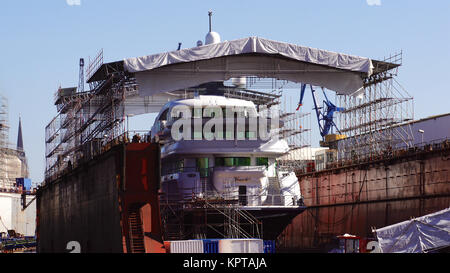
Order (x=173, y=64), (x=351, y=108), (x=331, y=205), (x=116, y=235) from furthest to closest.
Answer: (x=351, y=108)
(x=331, y=205)
(x=173, y=64)
(x=116, y=235)

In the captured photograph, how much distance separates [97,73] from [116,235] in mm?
14680

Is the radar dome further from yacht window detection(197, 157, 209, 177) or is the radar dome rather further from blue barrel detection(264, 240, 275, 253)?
blue barrel detection(264, 240, 275, 253)

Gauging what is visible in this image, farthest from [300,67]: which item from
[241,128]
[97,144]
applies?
[97,144]

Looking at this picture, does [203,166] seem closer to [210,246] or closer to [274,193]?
[274,193]

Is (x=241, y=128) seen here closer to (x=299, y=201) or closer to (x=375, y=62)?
(x=299, y=201)

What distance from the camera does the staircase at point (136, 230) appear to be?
1180 inches

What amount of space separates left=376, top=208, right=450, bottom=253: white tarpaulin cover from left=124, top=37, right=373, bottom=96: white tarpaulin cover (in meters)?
16.1

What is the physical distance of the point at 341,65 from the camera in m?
46.2

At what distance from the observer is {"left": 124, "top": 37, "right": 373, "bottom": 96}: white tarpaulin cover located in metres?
43.7

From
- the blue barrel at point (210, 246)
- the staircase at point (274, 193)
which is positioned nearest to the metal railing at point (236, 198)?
the staircase at point (274, 193)

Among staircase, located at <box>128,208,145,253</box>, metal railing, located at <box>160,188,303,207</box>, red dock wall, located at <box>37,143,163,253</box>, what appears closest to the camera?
staircase, located at <box>128,208,145,253</box>

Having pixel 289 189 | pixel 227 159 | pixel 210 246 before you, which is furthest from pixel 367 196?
pixel 210 246

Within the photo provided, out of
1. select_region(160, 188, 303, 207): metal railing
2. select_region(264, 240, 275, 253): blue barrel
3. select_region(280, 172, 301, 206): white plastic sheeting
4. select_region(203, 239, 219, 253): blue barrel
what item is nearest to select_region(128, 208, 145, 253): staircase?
select_region(203, 239, 219, 253): blue barrel

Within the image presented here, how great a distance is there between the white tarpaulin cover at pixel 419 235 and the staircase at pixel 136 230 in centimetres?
1142
